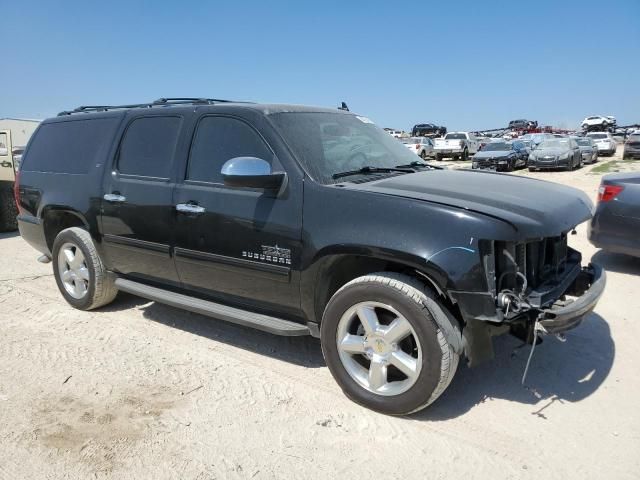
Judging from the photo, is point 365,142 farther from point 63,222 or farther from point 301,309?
point 63,222

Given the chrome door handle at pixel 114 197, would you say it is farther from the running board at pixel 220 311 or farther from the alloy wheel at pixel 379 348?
the alloy wheel at pixel 379 348

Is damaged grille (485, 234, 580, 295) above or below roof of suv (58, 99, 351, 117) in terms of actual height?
below

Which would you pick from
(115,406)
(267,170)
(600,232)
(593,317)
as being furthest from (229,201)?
(600,232)

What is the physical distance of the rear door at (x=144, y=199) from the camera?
4.06 m

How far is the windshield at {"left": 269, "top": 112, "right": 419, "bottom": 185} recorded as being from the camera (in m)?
3.49

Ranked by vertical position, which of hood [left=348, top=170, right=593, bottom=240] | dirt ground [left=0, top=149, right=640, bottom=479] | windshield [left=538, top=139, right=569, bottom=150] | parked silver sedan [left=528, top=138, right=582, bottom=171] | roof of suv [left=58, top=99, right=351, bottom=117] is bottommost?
parked silver sedan [left=528, top=138, right=582, bottom=171]

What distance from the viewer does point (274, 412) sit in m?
3.17

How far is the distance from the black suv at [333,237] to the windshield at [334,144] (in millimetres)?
15

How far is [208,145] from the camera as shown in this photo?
3.88m

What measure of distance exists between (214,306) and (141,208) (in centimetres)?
103

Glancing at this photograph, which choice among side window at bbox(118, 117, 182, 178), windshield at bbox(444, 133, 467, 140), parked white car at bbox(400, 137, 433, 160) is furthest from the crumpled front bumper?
parked white car at bbox(400, 137, 433, 160)

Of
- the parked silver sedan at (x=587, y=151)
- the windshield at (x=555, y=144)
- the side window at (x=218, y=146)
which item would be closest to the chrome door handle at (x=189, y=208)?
the side window at (x=218, y=146)

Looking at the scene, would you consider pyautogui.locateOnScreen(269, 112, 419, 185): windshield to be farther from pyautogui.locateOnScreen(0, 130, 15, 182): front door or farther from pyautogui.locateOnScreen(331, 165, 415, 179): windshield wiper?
pyautogui.locateOnScreen(0, 130, 15, 182): front door

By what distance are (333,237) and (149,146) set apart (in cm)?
202
